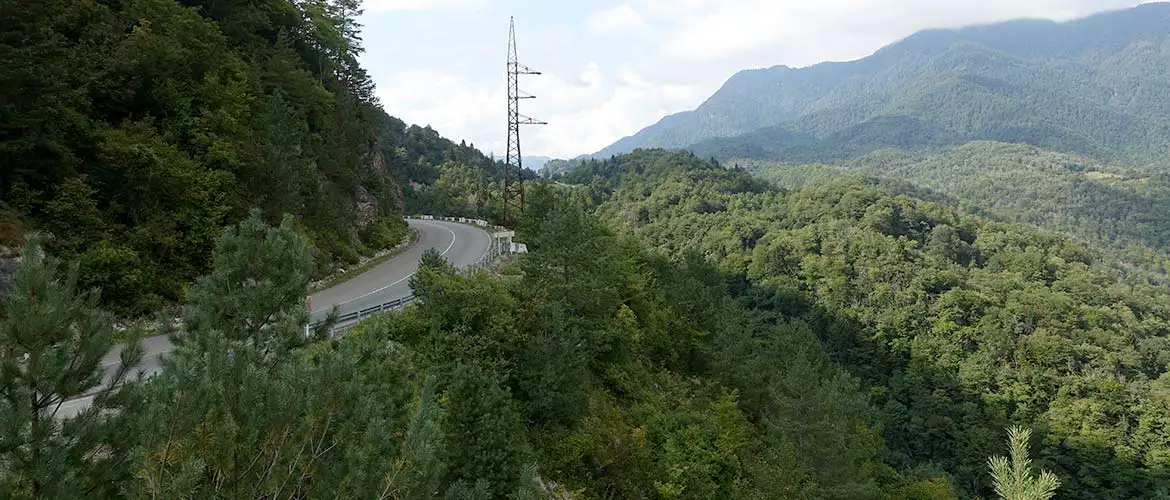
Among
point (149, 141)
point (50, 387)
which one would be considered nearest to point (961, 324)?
point (149, 141)

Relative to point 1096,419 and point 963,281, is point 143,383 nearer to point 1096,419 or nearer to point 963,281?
point 1096,419

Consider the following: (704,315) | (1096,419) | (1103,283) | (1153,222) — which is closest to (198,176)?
(704,315)

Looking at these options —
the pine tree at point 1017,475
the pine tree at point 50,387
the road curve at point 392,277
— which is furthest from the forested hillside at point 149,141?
the pine tree at point 1017,475

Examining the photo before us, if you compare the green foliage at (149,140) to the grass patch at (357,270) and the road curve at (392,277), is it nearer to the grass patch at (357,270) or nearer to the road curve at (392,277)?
the grass patch at (357,270)

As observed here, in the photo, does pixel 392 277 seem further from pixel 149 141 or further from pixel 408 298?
pixel 149 141

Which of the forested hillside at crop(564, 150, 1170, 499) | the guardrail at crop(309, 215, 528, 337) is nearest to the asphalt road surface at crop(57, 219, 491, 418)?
the guardrail at crop(309, 215, 528, 337)
